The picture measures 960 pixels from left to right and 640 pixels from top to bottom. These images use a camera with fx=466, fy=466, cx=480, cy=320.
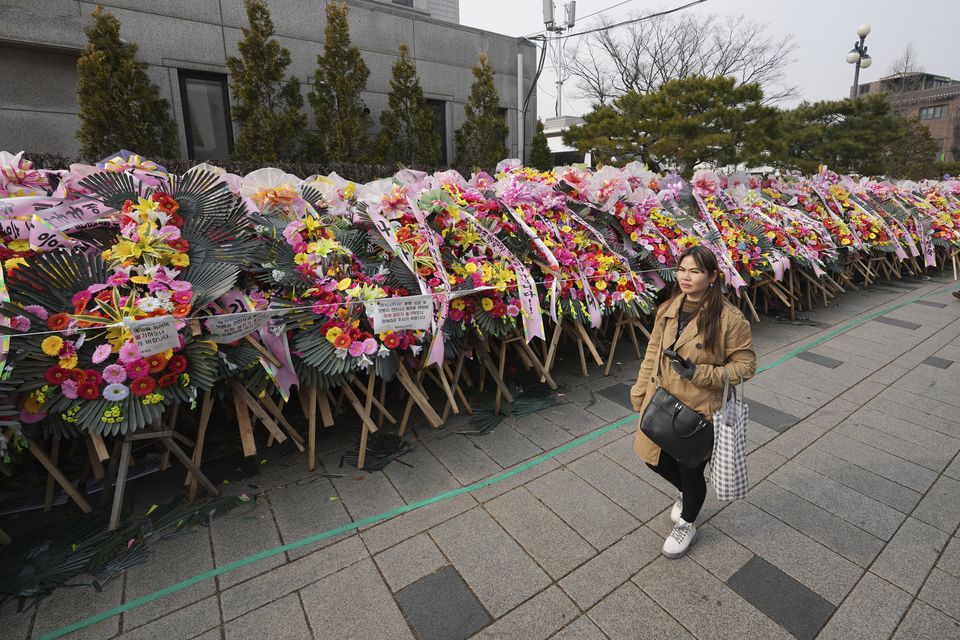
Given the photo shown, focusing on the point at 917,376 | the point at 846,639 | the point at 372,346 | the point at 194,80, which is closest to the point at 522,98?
the point at 194,80

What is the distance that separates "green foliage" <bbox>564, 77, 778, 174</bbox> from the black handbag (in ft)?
33.2

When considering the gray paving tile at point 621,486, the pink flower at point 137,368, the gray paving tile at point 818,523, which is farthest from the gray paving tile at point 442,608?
the gray paving tile at point 818,523

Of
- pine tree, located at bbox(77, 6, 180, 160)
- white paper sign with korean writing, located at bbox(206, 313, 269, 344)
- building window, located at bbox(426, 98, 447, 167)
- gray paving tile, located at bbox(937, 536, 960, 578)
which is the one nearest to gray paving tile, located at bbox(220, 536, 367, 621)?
white paper sign with korean writing, located at bbox(206, 313, 269, 344)

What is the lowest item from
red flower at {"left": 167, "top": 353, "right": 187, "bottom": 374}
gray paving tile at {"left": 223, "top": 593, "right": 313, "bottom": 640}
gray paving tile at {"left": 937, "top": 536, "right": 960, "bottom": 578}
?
gray paving tile at {"left": 937, "top": 536, "right": 960, "bottom": 578}

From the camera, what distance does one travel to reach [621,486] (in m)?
2.68

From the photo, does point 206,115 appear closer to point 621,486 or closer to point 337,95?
point 337,95

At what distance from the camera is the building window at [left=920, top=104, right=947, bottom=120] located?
1741 inches

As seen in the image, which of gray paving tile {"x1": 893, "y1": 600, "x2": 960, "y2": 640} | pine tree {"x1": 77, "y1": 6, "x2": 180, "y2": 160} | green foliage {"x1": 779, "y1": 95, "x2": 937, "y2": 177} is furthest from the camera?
green foliage {"x1": 779, "y1": 95, "x2": 937, "y2": 177}

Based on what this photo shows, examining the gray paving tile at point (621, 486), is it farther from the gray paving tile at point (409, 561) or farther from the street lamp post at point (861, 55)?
the street lamp post at point (861, 55)

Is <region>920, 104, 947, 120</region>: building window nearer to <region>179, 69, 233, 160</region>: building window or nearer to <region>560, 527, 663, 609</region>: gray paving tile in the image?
<region>179, 69, 233, 160</region>: building window

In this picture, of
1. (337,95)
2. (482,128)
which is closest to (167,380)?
(337,95)

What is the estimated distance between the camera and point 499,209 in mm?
3875

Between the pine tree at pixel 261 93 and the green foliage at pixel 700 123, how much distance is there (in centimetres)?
761

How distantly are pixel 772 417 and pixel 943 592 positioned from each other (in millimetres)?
1581
